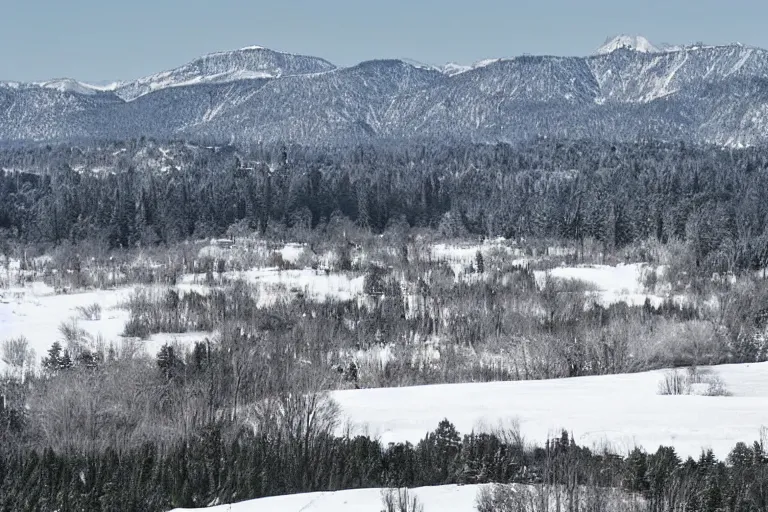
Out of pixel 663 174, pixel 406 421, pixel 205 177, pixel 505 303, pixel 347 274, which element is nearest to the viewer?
pixel 406 421

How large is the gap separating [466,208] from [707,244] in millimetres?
57457

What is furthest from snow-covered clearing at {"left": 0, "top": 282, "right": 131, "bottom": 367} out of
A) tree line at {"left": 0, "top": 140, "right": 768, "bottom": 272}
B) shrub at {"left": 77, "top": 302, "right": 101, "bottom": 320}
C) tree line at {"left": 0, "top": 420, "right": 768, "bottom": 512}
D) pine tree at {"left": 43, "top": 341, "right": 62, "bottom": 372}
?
tree line at {"left": 0, "top": 140, "right": 768, "bottom": 272}

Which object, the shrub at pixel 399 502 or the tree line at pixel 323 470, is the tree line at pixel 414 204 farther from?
the shrub at pixel 399 502

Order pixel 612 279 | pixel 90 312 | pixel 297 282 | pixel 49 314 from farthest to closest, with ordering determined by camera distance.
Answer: pixel 612 279 < pixel 297 282 < pixel 90 312 < pixel 49 314

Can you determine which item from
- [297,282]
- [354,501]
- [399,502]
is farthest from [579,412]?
[297,282]

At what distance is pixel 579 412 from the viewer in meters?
34.0

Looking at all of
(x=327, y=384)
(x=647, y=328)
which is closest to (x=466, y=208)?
(x=647, y=328)

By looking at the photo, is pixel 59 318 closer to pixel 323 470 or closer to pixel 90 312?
pixel 90 312

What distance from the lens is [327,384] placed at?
139 ft

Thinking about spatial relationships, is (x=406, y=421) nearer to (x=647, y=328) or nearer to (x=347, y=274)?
(x=647, y=328)

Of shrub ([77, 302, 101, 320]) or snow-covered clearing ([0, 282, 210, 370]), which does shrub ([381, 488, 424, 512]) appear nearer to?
snow-covered clearing ([0, 282, 210, 370])

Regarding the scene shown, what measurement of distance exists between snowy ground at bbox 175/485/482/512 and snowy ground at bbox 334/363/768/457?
7671 millimetres

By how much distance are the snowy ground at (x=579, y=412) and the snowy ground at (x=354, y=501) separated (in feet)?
25.2

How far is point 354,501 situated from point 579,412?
15.4 metres
